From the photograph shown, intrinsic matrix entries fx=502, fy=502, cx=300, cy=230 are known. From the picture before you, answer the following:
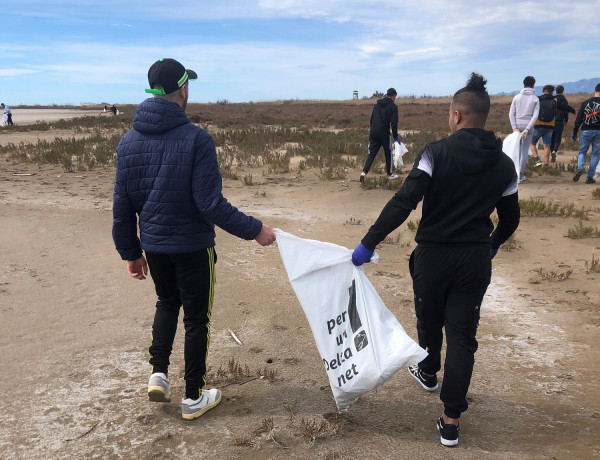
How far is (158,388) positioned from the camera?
9.99 feet

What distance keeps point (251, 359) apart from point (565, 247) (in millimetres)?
4728

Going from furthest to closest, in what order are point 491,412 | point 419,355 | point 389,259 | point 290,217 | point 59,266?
point 290,217 < point 389,259 < point 59,266 < point 491,412 < point 419,355

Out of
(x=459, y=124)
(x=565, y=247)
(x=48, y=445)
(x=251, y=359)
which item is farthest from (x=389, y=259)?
(x=48, y=445)

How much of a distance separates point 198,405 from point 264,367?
78cm

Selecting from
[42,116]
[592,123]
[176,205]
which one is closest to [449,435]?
[176,205]

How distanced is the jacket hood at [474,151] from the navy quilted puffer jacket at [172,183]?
3.79 ft

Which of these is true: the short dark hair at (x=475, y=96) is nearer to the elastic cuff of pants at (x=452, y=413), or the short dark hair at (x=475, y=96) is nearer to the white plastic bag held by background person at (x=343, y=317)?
the white plastic bag held by background person at (x=343, y=317)

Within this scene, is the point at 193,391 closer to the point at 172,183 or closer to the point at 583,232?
the point at 172,183

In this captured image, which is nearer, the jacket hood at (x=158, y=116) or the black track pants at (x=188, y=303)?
the jacket hood at (x=158, y=116)

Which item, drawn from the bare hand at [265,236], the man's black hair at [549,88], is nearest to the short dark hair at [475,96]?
the bare hand at [265,236]

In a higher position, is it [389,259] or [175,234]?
[175,234]

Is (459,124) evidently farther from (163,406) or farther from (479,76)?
(163,406)

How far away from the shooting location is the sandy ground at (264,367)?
2.84m

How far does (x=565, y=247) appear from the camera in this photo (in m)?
6.55
